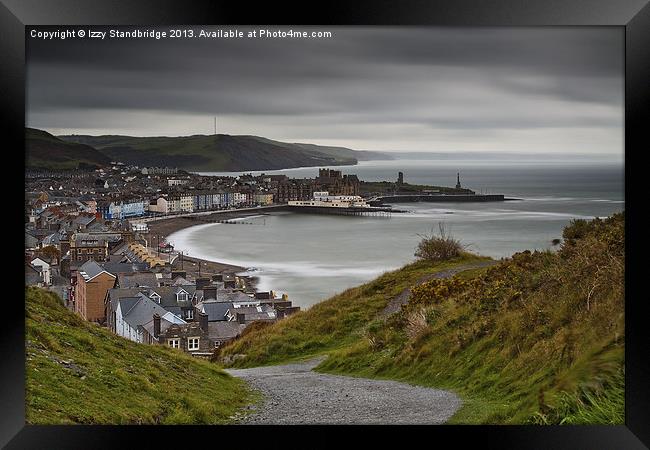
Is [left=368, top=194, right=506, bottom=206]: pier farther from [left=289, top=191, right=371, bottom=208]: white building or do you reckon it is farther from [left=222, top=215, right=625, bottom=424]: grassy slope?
[left=222, top=215, right=625, bottom=424]: grassy slope

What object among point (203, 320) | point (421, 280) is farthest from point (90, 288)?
point (421, 280)

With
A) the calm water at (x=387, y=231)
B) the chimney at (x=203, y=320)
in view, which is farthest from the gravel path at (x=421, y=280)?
the chimney at (x=203, y=320)

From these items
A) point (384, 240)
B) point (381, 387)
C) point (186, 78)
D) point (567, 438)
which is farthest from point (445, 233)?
point (186, 78)

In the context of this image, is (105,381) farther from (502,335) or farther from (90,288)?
(502,335)

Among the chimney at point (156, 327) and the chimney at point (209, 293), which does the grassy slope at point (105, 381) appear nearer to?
the chimney at point (156, 327)

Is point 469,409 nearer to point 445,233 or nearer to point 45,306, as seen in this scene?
point 445,233

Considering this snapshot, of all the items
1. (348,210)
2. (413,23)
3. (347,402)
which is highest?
(413,23)
